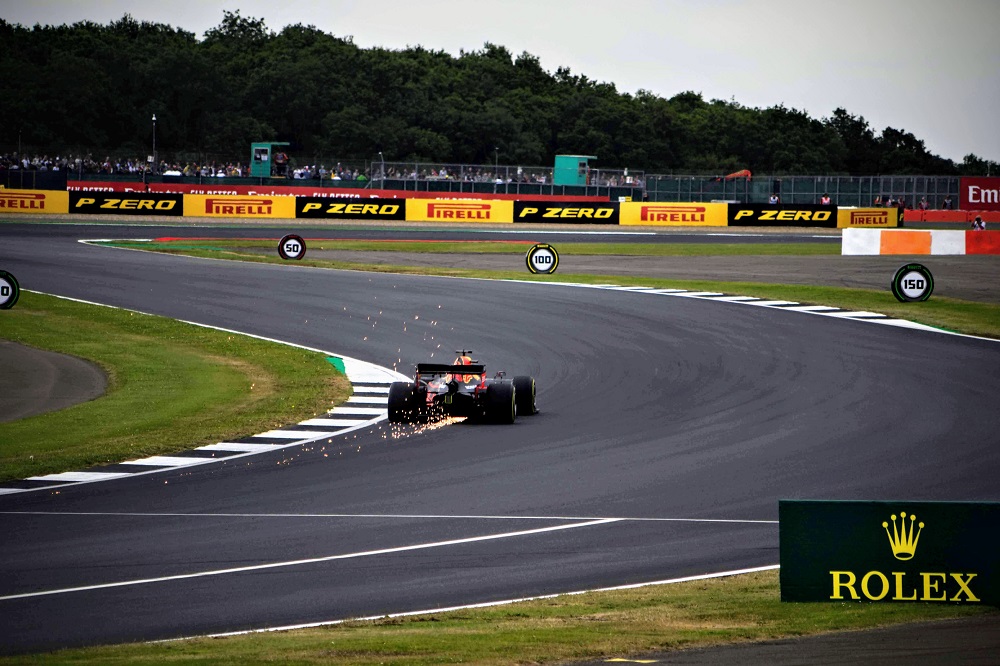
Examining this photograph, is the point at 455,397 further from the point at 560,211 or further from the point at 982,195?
the point at 982,195

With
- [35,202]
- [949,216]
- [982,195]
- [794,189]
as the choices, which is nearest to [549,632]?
[35,202]

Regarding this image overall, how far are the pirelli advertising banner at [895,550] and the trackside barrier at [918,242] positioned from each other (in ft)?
145

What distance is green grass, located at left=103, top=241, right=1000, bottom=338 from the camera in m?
32.5

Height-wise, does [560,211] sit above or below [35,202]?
below

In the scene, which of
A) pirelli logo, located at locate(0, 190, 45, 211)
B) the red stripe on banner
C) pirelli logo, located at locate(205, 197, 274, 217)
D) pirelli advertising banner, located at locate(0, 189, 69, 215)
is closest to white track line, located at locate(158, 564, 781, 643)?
the red stripe on banner

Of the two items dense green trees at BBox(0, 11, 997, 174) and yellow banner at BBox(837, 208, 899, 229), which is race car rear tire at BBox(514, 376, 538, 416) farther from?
dense green trees at BBox(0, 11, 997, 174)

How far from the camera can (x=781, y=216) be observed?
7438cm

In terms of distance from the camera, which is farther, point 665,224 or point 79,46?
point 79,46

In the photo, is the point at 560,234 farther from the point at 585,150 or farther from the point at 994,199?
the point at 585,150

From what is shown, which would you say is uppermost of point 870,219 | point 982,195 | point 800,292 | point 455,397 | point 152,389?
point 982,195

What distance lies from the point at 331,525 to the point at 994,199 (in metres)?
83.0

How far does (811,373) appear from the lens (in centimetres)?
2403

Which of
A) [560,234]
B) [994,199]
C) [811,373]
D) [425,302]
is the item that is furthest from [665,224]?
[811,373]

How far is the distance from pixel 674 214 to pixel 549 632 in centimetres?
6603
